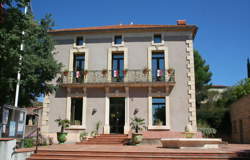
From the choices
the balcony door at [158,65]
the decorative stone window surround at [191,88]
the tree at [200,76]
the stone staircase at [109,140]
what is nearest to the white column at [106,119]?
the stone staircase at [109,140]

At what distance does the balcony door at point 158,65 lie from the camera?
54.1ft

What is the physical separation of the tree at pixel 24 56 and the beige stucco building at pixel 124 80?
3.92 metres

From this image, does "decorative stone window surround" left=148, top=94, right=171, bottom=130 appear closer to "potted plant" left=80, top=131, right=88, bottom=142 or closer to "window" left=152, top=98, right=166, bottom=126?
"window" left=152, top=98, right=166, bottom=126

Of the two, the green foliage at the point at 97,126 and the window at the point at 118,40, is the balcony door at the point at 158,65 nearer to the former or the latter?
the window at the point at 118,40

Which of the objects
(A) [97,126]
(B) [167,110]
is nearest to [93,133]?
(A) [97,126]

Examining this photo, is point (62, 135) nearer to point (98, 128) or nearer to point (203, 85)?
point (98, 128)

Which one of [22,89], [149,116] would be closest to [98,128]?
[149,116]

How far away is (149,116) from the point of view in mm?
15945

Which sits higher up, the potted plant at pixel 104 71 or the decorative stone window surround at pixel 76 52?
the decorative stone window surround at pixel 76 52

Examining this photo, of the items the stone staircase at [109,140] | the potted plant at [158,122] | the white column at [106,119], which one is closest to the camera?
the stone staircase at [109,140]

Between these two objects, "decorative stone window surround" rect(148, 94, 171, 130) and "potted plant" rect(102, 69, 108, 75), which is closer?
"decorative stone window surround" rect(148, 94, 171, 130)

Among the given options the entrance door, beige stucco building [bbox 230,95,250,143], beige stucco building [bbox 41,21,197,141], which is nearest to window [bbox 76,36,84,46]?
beige stucco building [bbox 41,21,197,141]

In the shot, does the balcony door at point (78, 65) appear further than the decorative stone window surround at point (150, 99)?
Yes

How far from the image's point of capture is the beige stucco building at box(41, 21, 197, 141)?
16062 millimetres
